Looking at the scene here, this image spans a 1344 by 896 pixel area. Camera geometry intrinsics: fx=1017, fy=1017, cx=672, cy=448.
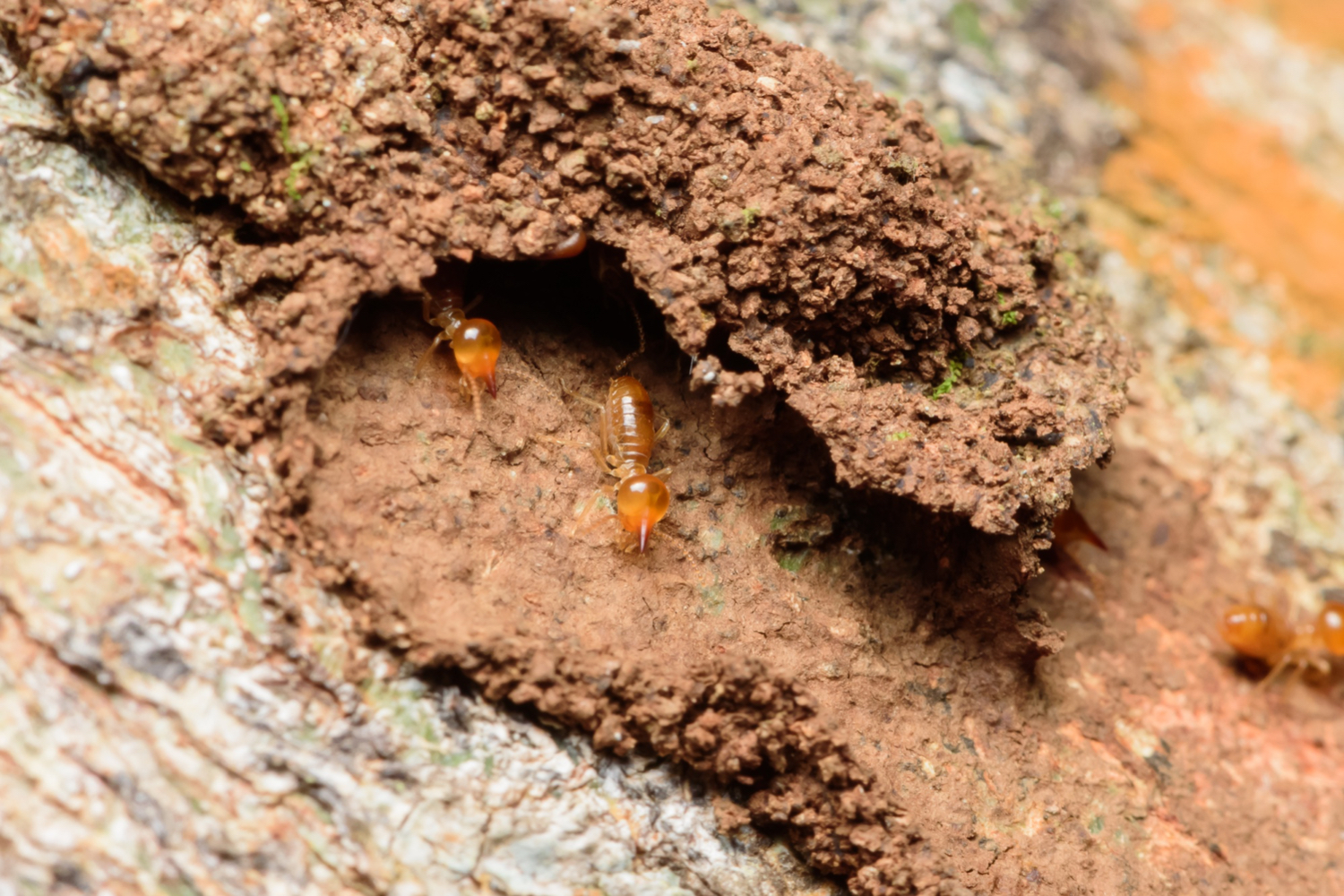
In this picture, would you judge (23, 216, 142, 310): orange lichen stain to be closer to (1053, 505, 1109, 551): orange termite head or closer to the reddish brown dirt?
the reddish brown dirt

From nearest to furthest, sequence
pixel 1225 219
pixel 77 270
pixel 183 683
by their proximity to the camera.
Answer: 1. pixel 183 683
2. pixel 77 270
3. pixel 1225 219

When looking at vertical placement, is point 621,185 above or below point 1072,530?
above

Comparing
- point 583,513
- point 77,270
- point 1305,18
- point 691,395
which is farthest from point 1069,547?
point 1305,18

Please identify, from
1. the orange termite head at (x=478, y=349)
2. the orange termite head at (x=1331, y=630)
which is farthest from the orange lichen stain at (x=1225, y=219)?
the orange termite head at (x=478, y=349)

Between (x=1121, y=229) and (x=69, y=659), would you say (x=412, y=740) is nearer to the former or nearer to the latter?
(x=69, y=659)

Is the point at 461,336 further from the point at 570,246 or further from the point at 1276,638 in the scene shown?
the point at 1276,638

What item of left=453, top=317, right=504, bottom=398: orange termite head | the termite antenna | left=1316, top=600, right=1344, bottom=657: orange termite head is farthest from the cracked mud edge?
left=1316, top=600, right=1344, bottom=657: orange termite head

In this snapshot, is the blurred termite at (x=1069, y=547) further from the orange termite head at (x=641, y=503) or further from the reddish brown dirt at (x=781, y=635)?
the orange termite head at (x=641, y=503)
